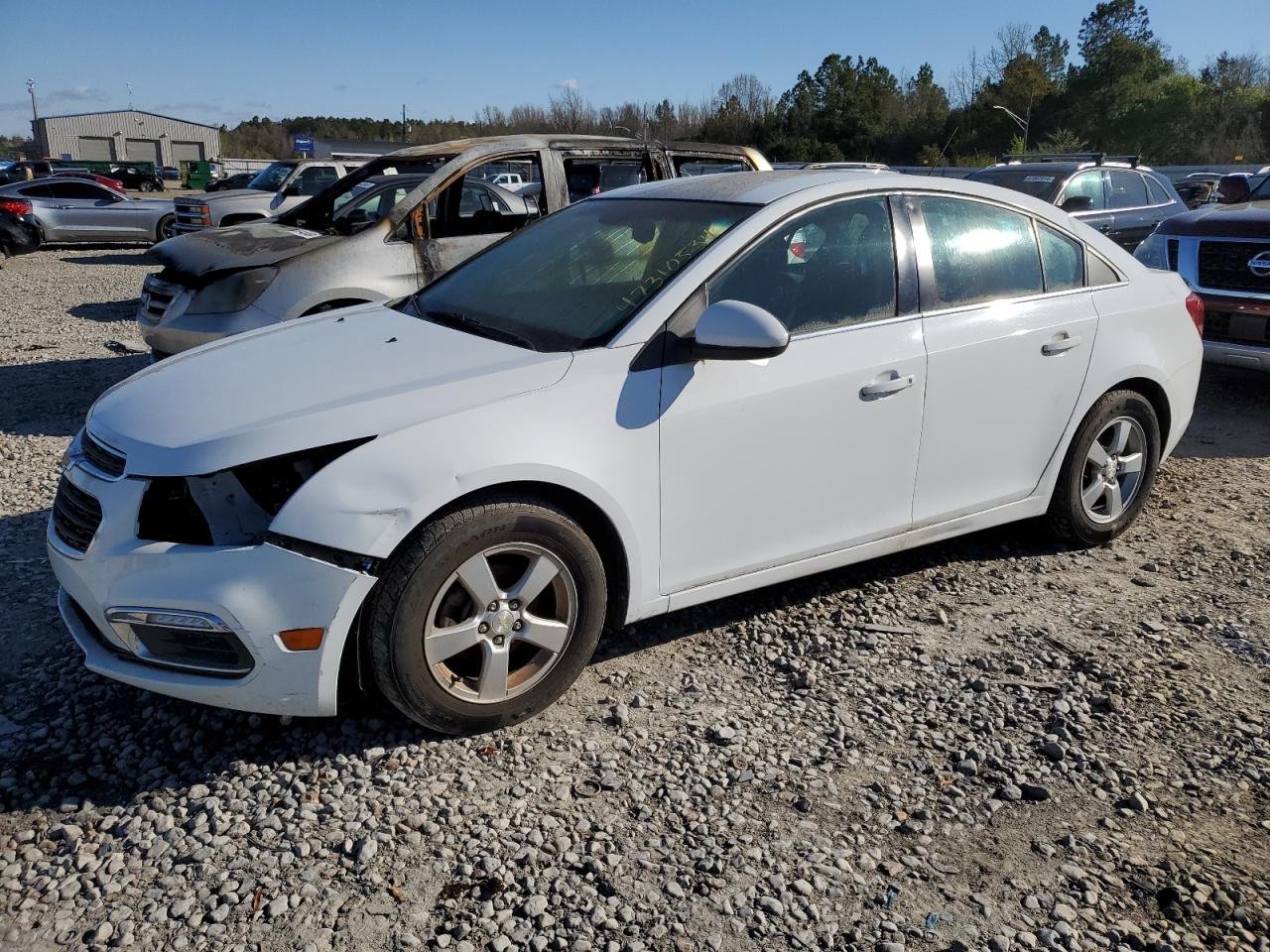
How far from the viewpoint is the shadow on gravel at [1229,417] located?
21.3ft

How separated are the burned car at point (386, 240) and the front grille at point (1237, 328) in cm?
347

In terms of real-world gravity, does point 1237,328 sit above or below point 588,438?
below

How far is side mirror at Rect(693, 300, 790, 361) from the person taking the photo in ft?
10.6

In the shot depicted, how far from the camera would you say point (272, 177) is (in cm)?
2098

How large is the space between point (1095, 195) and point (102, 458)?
10.8 metres

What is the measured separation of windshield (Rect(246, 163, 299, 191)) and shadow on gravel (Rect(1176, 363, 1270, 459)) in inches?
703

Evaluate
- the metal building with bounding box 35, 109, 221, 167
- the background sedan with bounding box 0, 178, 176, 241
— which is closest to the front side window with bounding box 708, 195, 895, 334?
the background sedan with bounding box 0, 178, 176, 241

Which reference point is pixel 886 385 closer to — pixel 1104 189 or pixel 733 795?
pixel 733 795

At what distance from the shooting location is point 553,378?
3168 millimetres

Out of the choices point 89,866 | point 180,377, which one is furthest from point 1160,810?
point 180,377

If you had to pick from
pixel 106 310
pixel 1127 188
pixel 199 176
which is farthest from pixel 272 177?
pixel 199 176

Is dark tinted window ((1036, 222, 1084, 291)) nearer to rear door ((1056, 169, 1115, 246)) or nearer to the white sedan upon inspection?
the white sedan

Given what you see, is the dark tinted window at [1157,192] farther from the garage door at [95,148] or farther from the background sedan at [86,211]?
the garage door at [95,148]

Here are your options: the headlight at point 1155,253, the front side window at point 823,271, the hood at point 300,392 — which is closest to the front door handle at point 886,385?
the front side window at point 823,271
